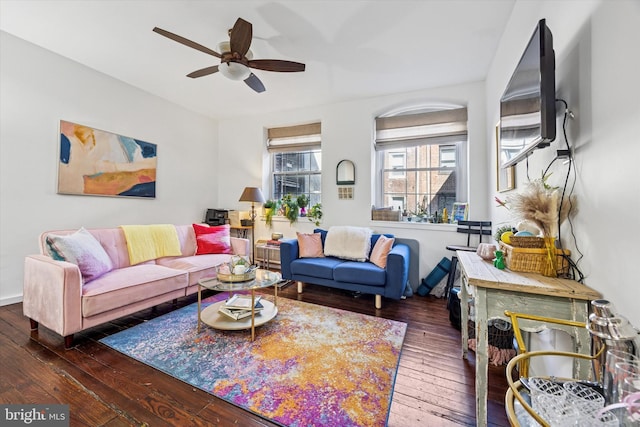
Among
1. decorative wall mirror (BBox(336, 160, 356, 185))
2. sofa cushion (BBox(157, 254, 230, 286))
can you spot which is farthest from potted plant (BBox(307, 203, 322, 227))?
sofa cushion (BBox(157, 254, 230, 286))

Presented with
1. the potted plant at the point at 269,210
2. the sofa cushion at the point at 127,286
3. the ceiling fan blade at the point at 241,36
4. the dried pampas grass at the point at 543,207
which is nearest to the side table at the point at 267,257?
the potted plant at the point at 269,210

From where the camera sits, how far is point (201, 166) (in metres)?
4.82

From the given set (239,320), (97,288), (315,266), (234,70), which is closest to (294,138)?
(234,70)

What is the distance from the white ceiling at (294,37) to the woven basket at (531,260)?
2.06 metres

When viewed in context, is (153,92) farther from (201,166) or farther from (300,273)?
(300,273)

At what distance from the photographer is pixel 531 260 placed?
52.5 inches

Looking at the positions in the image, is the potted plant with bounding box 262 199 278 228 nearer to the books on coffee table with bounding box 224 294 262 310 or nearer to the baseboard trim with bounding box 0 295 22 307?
the books on coffee table with bounding box 224 294 262 310

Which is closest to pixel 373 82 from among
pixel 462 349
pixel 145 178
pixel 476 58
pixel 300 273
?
pixel 476 58

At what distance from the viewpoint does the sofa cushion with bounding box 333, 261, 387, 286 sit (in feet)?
9.25

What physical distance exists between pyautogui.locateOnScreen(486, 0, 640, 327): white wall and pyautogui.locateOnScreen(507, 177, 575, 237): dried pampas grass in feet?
0.26

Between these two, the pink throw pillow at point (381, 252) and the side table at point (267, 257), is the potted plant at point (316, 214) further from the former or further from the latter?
the pink throw pillow at point (381, 252)

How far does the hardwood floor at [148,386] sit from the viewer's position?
1.39 meters

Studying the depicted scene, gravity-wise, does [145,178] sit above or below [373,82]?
below

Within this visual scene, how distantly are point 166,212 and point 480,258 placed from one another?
4.33 m
